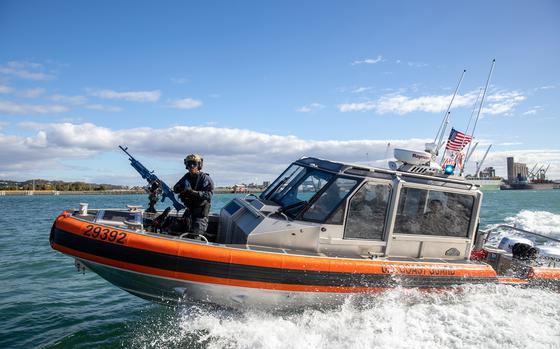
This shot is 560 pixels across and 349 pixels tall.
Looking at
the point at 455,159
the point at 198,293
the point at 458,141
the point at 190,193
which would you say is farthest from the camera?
the point at 458,141

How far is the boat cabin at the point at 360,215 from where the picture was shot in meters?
5.34

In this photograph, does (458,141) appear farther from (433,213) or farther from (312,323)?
(312,323)

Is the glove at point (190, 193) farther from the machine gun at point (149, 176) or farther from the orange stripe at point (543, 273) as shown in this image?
the orange stripe at point (543, 273)

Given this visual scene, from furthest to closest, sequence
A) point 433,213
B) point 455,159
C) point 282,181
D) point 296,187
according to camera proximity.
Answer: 1. point 455,159
2. point 282,181
3. point 296,187
4. point 433,213

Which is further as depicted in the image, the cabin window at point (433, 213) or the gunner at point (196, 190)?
the cabin window at point (433, 213)

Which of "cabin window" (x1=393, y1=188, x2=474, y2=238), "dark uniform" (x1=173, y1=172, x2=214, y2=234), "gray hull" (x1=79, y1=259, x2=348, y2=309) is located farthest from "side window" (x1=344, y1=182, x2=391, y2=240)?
"dark uniform" (x1=173, y1=172, x2=214, y2=234)

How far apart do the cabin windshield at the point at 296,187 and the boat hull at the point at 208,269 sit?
2.86 feet

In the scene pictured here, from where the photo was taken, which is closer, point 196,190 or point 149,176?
point 196,190

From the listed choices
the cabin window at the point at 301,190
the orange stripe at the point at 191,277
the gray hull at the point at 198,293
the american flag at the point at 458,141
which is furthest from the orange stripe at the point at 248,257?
the american flag at the point at 458,141

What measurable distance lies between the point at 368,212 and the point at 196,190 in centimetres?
250

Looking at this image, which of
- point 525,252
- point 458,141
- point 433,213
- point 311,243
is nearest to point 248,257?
point 311,243

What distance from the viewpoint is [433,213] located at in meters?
5.93

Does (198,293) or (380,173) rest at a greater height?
(380,173)

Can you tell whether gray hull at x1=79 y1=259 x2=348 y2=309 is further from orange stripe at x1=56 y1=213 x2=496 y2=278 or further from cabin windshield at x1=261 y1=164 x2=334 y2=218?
cabin windshield at x1=261 y1=164 x2=334 y2=218
